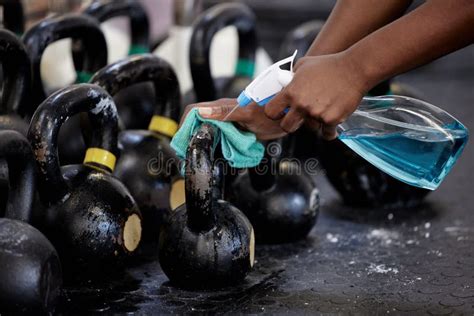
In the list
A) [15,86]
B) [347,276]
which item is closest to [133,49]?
[15,86]

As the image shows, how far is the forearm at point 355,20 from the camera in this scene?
1.30 metres

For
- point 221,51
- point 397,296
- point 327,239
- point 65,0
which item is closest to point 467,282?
point 397,296

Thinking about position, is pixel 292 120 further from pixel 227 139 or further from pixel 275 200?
pixel 275 200

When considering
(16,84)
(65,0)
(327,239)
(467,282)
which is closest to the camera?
(467,282)

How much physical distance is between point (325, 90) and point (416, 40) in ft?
0.44

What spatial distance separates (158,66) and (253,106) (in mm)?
358

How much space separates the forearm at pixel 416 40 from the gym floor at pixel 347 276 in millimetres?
318

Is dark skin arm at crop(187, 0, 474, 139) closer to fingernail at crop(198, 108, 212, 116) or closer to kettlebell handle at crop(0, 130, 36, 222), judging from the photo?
fingernail at crop(198, 108, 212, 116)

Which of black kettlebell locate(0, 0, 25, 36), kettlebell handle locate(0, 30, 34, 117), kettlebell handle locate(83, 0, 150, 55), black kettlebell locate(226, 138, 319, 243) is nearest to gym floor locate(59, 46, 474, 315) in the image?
black kettlebell locate(226, 138, 319, 243)

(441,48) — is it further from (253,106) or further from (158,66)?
(158,66)

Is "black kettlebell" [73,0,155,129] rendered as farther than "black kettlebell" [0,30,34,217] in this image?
Yes

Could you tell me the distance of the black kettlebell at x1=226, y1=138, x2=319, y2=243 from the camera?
4.83 ft

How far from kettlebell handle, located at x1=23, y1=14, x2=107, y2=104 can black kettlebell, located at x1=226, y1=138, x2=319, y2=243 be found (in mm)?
405

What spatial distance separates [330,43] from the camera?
4.31 feet
